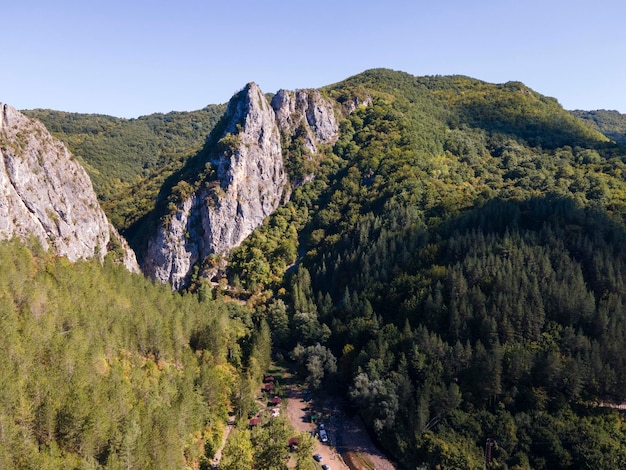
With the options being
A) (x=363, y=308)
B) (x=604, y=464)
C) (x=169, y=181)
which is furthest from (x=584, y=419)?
(x=169, y=181)

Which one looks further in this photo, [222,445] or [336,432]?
[336,432]

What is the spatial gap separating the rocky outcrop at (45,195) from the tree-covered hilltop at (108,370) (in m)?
34.9

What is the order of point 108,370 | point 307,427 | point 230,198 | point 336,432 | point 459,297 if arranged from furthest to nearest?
point 230,198, point 459,297, point 307,427, point 336,432, point 108,370

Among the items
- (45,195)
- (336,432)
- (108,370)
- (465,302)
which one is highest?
(45,195)

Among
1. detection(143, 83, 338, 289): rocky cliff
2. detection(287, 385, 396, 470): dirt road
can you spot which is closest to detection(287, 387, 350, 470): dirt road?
detection(287, 385, 396, 470): dirt road

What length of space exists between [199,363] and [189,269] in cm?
8222

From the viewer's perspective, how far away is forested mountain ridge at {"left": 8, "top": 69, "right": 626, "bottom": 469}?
78188 mm

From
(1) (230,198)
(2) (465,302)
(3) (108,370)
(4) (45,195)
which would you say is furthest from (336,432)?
(1) (230,198)

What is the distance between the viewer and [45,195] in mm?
126125

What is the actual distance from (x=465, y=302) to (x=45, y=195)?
387 ft

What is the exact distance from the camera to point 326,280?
453ft

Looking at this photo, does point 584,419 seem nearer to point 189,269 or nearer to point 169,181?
point 189,269

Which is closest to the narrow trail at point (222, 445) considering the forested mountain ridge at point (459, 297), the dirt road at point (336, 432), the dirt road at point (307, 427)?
the dirt road at point (307, 427)

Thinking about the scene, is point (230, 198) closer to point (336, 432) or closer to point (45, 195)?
point (45, 195)
